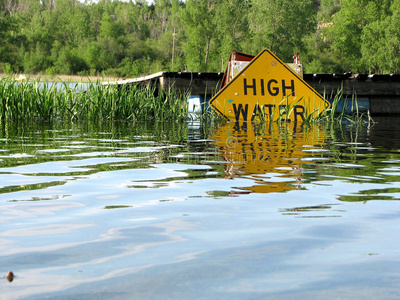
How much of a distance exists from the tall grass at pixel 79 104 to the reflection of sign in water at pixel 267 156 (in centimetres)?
357

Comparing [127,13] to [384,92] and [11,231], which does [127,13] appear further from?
[11,231]

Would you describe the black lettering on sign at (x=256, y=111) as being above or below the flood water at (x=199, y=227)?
above

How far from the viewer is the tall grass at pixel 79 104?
9.30 m

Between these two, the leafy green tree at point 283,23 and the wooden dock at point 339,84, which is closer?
the wooden dock at point 339,84

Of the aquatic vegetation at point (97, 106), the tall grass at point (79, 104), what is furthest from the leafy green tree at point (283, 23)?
the tall grass at point (79, 104)

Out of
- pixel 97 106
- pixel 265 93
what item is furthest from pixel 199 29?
pixel 265 93

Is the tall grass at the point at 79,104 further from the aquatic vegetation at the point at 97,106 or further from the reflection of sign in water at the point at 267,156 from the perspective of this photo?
the reflection of sign in water at the point at 267,156

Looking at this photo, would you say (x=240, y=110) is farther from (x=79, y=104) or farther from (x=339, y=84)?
(x=339, y=84)

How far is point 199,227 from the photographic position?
2.12m

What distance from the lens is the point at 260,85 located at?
9.62 meters

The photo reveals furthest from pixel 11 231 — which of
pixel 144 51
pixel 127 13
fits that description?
pixel 127 13

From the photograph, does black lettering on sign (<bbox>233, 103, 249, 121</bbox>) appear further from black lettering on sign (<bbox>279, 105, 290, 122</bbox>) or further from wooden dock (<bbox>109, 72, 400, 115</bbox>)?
wooden dock (<bbox>109, 72, 400, 115</bbox>)

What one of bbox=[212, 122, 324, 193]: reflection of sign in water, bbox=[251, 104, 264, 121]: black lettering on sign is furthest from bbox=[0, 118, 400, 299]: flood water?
bbox=[251, 104, 264, 121]: black lettering on sign

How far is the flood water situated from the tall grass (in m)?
5.16
